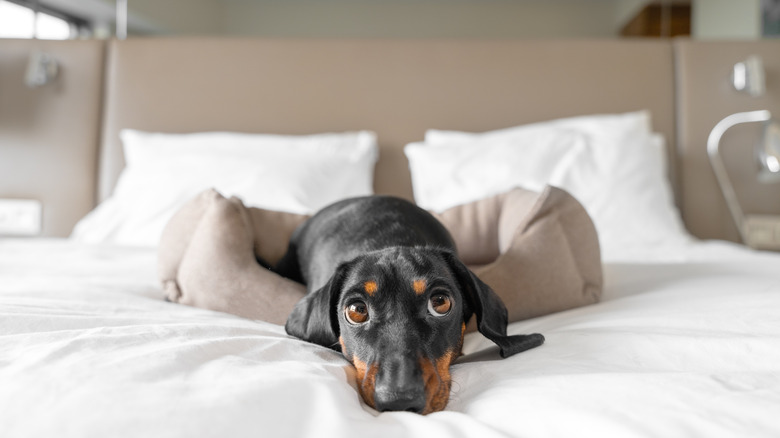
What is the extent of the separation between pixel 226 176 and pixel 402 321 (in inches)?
64.3

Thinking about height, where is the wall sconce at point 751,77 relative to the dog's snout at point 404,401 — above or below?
above

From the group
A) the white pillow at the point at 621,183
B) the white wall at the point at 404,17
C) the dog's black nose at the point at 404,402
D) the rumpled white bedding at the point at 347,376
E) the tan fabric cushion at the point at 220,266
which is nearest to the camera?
the rumpled white bedding at the point at 347,376

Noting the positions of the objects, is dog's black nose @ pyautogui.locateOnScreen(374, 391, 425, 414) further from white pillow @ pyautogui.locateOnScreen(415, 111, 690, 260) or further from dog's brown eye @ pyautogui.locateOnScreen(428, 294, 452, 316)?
white pillow @ pyautogui.locateOnScreen(415, 111, 690, 260)

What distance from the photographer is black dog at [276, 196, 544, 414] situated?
2.67 ft

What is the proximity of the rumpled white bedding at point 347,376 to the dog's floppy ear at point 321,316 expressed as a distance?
50 millimetres

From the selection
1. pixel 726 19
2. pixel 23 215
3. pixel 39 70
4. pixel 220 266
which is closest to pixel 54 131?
pixel 39 70

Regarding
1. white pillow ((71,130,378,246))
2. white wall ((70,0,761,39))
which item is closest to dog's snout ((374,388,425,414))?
white pillow ((71,130,378,246))

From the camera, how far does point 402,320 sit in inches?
37.4

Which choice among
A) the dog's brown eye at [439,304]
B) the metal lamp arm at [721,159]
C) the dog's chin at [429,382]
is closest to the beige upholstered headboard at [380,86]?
the metal lamp arm at [721,159]

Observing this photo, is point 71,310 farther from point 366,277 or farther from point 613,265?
point 613,265

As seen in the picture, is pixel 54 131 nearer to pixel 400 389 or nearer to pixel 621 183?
pixel 621 183

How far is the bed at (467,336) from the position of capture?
642 mm

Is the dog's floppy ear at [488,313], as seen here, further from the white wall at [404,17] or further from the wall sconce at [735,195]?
the white wall at [404,17]

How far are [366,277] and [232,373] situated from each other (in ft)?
1.06
